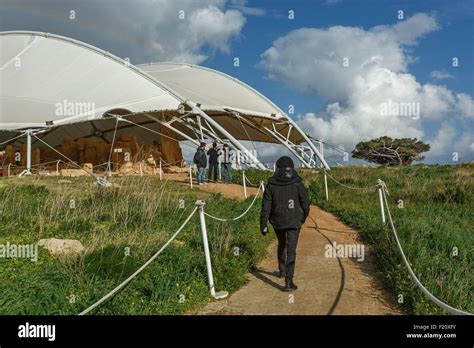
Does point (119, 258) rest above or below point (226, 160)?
below

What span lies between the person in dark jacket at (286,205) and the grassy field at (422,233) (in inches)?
59.0

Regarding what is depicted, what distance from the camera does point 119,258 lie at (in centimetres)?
629

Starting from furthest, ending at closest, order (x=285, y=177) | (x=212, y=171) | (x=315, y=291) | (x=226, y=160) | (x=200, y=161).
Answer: (x=212, y=171) → (x=226, y=160) → (x=200, y=161) → (x=285, y=177) → (x=315, y=291)

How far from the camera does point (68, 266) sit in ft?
19.6

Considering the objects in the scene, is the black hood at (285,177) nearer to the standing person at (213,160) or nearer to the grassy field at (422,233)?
the grassy field at (422,233)

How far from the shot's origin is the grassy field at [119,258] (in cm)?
519

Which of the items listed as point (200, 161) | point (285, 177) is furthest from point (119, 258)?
point (200, 161)

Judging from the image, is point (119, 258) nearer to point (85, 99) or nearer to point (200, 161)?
point (200, 161)

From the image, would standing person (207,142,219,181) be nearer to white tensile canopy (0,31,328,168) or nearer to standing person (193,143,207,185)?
standing person (193,143,207,185)

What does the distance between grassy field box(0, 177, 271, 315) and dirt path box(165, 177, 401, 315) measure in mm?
285

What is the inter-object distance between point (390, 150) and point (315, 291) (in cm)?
4080

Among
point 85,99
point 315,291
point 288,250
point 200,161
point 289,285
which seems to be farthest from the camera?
point 85,99
